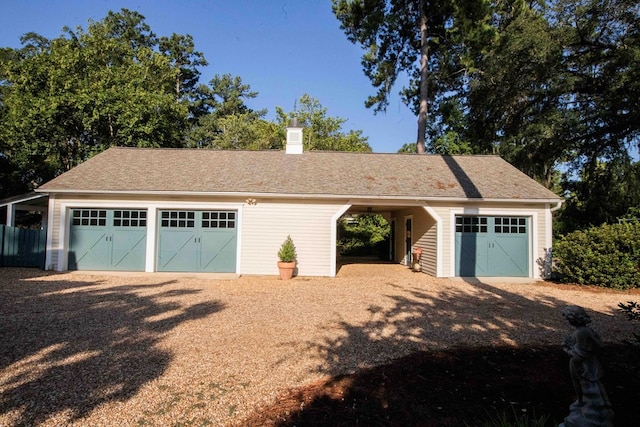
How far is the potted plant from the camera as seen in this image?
35.4ft

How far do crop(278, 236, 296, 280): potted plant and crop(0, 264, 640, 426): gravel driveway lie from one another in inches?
22.6

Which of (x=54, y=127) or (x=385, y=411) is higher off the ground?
(x=54, y=127)

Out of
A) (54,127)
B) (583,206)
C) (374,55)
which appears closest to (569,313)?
(583,206)

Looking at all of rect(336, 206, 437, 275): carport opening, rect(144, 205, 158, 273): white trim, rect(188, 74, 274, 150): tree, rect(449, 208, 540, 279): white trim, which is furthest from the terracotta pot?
rect(188, 74, 274, 150): tree

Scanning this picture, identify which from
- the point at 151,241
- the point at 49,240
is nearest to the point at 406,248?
the point at 151,241

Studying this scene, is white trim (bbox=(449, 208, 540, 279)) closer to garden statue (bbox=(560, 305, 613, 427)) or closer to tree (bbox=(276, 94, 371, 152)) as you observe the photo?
garden statue (bbox=(560, 305, 613, 427))

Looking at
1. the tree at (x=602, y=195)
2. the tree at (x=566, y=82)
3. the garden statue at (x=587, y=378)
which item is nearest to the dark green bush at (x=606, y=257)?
the tree at (x=602, y=195)

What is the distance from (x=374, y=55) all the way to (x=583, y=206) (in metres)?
13.1

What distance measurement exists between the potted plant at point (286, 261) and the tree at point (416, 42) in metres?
11.5

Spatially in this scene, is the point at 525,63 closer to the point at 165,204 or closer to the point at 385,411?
the point at 165,204

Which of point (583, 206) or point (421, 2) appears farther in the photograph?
point (421, 2)

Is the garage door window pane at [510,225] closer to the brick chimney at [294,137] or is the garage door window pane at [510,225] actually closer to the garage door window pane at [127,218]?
the brick chimney at [294,137]

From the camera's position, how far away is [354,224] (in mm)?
21234

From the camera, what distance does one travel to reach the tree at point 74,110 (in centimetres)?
1800
